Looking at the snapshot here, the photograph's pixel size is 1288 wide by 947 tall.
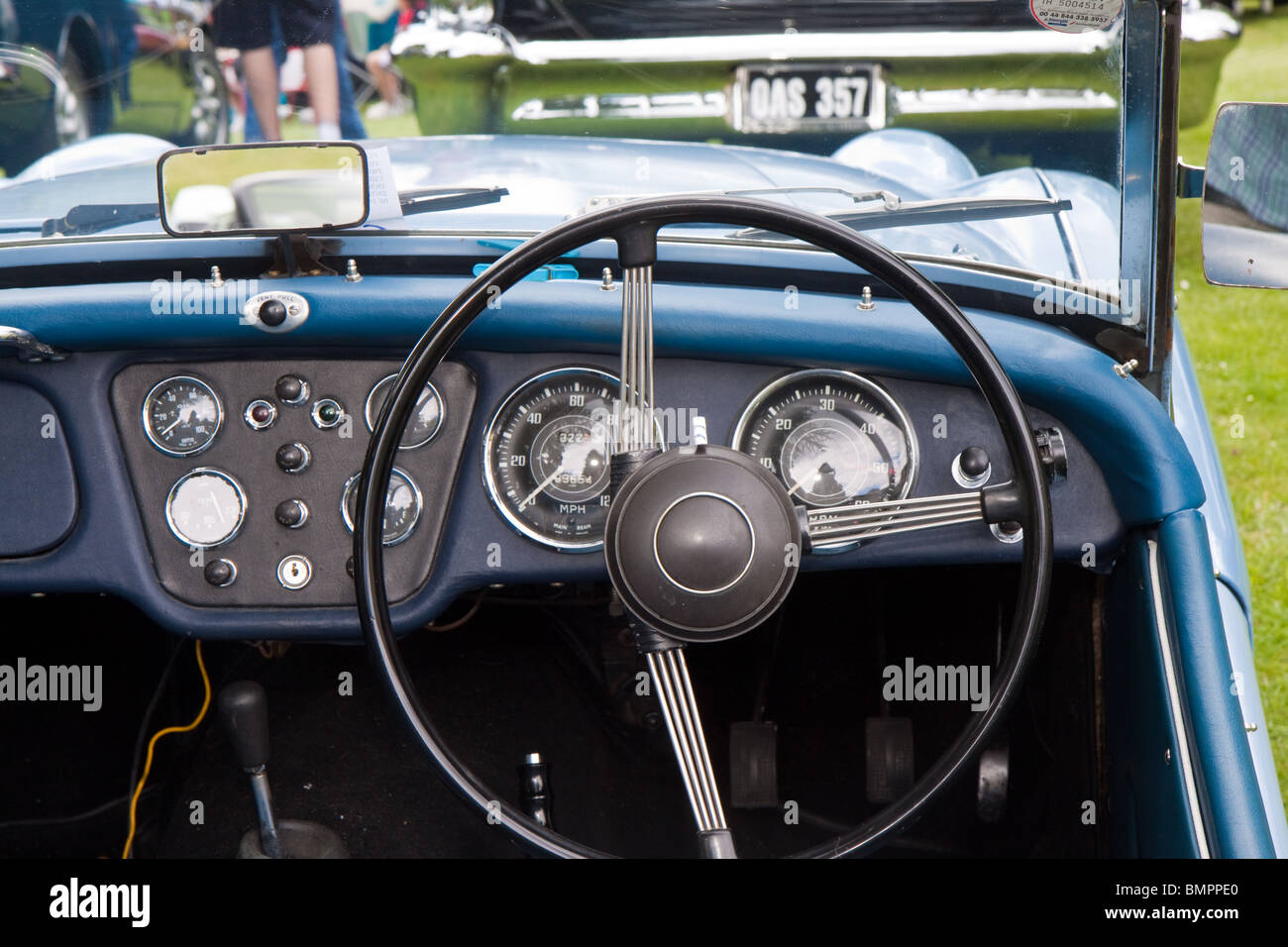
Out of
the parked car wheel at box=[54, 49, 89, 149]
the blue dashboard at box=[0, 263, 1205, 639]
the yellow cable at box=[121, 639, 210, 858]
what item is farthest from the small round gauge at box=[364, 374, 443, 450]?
the yellow cable at box=[121, 639, 210, 858]

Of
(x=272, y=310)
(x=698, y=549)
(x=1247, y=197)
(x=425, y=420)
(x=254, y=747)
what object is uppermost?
(x=1247, y=197)

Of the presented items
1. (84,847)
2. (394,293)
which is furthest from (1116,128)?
(84,847)

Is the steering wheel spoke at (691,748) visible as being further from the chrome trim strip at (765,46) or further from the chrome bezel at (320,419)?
the chrome trim strip at (765,46)

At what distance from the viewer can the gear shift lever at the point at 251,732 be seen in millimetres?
2039

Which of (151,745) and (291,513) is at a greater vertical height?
(291,513)

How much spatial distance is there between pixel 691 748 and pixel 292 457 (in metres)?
0.75

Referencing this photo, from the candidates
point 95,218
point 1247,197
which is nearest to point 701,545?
point 1247,197

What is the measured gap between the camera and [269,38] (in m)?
1.83

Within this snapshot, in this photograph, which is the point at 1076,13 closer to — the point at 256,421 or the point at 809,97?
the point at 809,97

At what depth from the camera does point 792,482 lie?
175 cm

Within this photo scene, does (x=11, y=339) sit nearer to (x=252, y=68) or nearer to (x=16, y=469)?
(x=16, y=469)

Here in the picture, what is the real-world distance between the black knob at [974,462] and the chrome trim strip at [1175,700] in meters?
0.25

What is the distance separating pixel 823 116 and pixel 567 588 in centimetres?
95

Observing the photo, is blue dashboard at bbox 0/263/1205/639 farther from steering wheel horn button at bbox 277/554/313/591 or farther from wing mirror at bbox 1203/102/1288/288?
wing mirror at bbox 1203/102/1288/288
